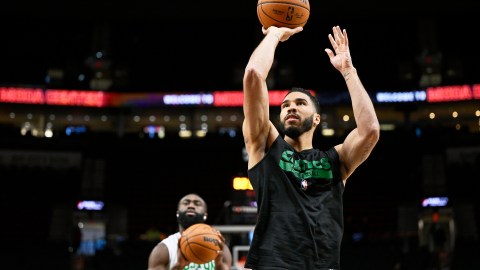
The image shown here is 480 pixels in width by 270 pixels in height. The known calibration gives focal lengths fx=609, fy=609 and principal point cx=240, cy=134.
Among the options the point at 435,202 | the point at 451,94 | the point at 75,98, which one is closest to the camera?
the point at 435,202

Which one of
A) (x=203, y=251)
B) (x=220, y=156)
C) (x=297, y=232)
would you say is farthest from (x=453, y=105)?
(x=297, y=232)

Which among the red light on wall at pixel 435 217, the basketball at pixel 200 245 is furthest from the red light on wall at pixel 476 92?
the basketball at pixel 200 245

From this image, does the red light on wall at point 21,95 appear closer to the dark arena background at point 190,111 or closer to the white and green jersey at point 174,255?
the dark arena background at point 190,111

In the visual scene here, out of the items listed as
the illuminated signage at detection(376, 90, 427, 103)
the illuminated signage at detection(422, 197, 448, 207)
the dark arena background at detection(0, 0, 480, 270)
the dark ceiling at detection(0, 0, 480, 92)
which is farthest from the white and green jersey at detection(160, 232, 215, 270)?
the illuminated signage at detection(376, 90, 427, 103)

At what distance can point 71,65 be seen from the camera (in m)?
29.9

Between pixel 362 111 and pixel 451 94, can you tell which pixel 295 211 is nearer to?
pixel 362 111

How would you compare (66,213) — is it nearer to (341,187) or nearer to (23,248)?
(23,248)

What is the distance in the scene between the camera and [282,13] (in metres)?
3.80

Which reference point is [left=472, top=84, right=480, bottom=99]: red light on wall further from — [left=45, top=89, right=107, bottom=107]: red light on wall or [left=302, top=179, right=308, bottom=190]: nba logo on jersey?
[left=302, top=179, right=308, bottom=190]: nba logo on jersey

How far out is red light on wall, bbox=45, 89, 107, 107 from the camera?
89.6 ft

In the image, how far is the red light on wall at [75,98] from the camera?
27.3 metres

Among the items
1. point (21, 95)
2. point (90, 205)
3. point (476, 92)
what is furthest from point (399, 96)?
point (21, 95)

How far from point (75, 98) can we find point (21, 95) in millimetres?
2308

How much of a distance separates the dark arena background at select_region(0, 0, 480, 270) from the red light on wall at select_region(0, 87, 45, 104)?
5 cm
